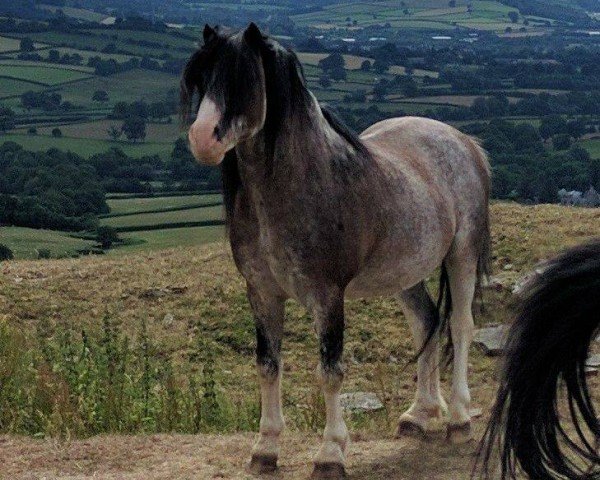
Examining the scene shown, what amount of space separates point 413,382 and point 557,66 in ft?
280

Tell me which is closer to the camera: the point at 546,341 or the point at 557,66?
the point at 546,341

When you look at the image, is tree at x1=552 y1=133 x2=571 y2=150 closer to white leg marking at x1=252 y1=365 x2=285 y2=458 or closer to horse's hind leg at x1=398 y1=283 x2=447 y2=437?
horse's hind leg at x1=398 y1=283 x2=447 y2=437

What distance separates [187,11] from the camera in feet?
452

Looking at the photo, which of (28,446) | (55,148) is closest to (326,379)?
(28,446)

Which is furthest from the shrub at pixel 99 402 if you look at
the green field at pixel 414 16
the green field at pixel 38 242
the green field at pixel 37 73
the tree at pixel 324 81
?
the green field at pixel 414 16

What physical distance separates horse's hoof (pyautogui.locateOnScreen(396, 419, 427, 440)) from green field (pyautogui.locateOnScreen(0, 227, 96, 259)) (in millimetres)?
13703

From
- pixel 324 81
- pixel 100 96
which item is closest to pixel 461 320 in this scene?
pixel 324 81

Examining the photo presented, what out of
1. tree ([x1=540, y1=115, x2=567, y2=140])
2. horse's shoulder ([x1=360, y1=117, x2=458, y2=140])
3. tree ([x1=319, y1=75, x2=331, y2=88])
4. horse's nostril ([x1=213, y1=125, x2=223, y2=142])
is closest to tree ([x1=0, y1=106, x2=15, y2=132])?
tree ([x1=319, y1=75, x2=331, y2=88])

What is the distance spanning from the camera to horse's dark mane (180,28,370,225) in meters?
6.20

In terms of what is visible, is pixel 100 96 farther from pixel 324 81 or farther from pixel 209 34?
pixel 209 34

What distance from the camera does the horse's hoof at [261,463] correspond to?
23.3ft

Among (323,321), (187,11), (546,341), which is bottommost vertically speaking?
(187,11)

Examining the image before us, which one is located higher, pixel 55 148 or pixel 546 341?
pixel 546 341

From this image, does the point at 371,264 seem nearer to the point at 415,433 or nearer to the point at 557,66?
the point at 415,433
